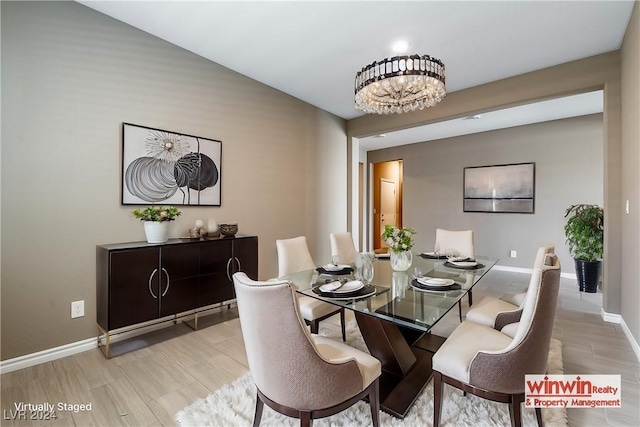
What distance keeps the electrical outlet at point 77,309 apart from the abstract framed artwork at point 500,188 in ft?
19.6

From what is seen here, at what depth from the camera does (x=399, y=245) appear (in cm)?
221

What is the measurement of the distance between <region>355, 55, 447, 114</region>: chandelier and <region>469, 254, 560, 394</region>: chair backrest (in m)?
1.60

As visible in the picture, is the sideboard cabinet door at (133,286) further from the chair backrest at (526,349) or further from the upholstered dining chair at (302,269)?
the chair backrest at (526,349)

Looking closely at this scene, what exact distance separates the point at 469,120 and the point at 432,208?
2.04 meters

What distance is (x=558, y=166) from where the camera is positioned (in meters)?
4.82

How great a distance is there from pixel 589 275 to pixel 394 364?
3824mm

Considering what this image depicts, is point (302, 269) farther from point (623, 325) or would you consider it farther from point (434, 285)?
point (623, 325)

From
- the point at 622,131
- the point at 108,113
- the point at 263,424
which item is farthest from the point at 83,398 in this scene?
the point at 622,131

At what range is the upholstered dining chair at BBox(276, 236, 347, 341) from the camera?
2.14 meters

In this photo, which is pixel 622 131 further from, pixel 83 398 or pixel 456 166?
pixel 83 398

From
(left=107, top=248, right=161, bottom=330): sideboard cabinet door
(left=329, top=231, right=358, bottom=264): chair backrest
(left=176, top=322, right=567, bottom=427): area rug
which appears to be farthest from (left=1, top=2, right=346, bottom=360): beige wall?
(left=176, top=322, right=567, bottom=427): area rug

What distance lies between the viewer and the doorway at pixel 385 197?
7398 mm

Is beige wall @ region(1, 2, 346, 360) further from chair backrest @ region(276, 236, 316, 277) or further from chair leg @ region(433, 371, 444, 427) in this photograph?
chair leg @ region(433, 371, 444, 427)

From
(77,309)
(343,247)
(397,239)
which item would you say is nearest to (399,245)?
(397,239)
